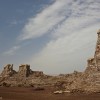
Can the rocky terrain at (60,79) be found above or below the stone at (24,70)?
below

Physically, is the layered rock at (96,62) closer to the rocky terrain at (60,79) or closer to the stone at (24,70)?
the rocky terrain at (60,79)

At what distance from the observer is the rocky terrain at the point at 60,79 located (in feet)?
118

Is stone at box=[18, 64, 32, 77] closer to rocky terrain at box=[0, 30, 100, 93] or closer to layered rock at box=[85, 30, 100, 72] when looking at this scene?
rocky terrain at box=[0, 30, 100, 93]

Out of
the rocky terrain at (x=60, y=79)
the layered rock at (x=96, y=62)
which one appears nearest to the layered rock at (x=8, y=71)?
the rocky terrain at (x=60, y=79)

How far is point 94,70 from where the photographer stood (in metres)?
37.1

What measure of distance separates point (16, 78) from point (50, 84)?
9.25m

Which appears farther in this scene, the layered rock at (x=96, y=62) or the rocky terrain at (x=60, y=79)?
the layered rock at (x=96, y=62)

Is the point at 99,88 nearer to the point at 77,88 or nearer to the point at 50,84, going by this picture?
the point at 77,88

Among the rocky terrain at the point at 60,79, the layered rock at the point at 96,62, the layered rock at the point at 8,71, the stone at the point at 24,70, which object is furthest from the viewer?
the layered rock at the point at 8,71

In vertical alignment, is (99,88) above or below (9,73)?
below

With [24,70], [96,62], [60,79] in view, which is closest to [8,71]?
[24,70]

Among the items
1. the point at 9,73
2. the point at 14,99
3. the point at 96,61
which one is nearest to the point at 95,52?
the point at 96,61

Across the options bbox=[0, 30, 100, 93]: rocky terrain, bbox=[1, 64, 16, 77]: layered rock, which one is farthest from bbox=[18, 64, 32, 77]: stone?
bbox=[1, 64, 16, 77]: layered rock

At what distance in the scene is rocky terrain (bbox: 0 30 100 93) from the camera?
3594 centimetres
